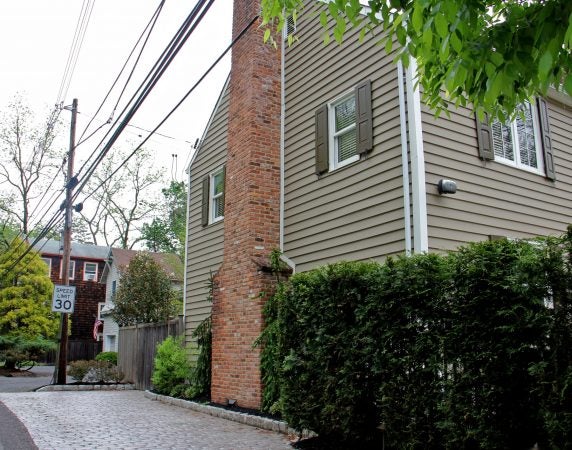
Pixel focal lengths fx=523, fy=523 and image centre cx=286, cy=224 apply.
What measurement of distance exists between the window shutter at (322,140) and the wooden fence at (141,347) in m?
Answer: 6.08

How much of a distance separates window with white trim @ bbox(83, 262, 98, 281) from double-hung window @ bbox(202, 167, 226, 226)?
83.2 feet

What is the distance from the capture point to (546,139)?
973 cm

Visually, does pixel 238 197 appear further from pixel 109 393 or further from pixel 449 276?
Result: pixel 109 393

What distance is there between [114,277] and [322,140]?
980 inches

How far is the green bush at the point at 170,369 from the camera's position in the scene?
1166 cm

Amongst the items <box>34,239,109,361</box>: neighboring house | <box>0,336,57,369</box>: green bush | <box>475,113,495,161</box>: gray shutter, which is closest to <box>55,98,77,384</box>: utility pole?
<box>0,336,57,369</box>: green bush

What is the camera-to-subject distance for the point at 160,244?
41469mm

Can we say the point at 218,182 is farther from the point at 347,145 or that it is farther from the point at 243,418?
the point at 243,418

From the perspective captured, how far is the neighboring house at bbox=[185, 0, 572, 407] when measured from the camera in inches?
298

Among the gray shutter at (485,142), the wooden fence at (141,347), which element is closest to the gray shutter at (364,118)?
the gray shutter at (485,142)

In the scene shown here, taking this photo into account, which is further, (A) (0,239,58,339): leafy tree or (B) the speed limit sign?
(A) (0,239,58,339): leafy tree

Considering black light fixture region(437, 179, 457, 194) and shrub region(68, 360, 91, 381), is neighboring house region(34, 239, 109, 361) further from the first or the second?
black light fixture region(437, 179, 457, 194)

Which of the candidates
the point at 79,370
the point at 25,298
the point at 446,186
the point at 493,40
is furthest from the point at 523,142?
the point at 25,298

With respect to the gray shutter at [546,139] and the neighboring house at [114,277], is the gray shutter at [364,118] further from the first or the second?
the neighboring house at [114,277]
